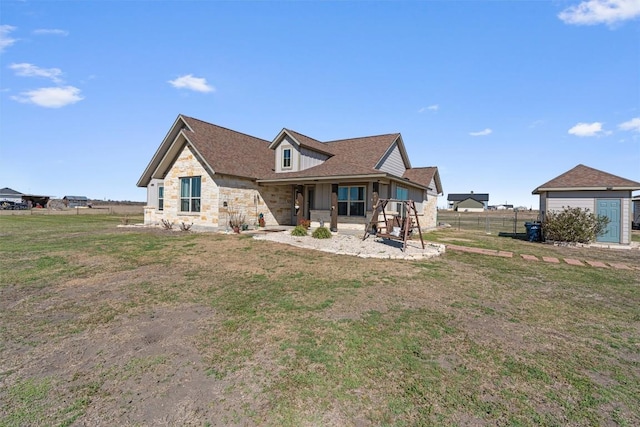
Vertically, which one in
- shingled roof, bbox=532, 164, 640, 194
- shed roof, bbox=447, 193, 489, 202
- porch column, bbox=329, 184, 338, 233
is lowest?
porch column, bbox=329, 184, 338, 233

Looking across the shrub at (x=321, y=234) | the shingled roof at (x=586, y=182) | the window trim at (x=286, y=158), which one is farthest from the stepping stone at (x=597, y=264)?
the window trim at (x=286, y=158)

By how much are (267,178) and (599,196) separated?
18.3 metres

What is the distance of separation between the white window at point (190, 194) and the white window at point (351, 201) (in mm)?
8608

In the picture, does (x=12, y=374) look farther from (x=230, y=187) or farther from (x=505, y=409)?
(x=230, y=187)

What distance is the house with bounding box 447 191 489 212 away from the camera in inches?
3258

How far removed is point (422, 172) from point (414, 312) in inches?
839

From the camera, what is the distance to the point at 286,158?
19906 millimetres

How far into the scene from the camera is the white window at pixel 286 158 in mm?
19766

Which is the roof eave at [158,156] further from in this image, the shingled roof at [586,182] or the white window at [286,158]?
the shingled roof at [586,182]

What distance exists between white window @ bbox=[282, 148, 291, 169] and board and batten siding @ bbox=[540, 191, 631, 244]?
15422 millimetres

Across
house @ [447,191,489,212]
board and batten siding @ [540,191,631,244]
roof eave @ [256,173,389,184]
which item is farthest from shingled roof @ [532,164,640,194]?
house @ [447,191,489,212]

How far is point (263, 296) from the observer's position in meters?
6.30

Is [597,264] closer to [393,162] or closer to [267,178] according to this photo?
[393,162]

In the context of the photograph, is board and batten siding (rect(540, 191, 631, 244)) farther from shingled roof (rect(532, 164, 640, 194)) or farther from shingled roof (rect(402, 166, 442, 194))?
shingled roof (rect(402, 166, 442, 194))
